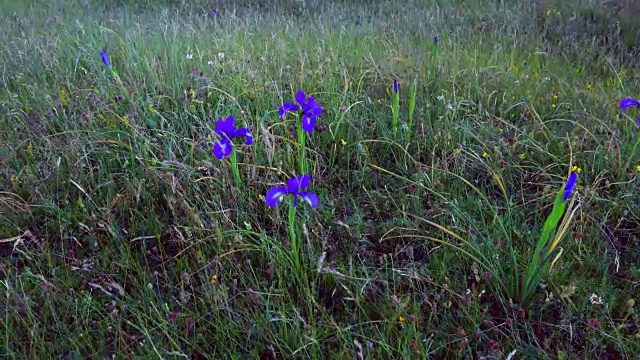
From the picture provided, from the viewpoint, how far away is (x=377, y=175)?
7.50 ft

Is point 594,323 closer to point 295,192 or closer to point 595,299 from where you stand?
point 595,299

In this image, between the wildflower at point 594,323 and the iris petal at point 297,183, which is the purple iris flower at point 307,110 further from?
the wildflower at point 594,323

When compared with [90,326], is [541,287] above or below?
above

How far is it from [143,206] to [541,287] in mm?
1548

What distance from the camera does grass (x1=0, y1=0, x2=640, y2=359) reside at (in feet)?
5.11

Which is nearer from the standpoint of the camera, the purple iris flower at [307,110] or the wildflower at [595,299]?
the wildflower at [595,299]

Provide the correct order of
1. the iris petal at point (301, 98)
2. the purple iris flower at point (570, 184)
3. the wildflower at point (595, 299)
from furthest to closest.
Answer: the iris petal at point (301, 98)
the wildflower at point (595, 299)
the purple iris flower at point (570, 184)

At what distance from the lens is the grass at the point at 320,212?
1.56m

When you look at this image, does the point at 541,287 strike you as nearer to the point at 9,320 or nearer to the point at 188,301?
the point at 188,301

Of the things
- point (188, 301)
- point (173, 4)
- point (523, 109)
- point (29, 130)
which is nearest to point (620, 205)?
point (523, 109)

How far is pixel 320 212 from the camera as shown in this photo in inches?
80.9

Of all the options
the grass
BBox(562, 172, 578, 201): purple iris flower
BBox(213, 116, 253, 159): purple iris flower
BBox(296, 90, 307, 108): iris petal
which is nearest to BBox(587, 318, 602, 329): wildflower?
the grass

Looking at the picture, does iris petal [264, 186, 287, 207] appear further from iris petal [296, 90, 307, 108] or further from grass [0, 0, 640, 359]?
iris petal [296, 90, 307, 108]

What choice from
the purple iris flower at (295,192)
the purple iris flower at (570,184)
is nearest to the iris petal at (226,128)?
the purple iris flower at (295,192)
